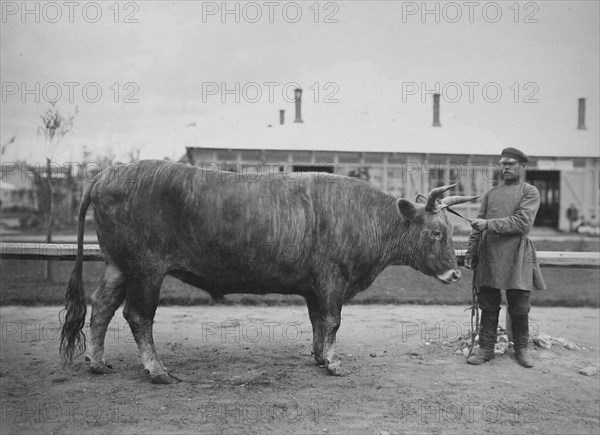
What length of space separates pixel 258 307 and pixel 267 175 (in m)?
4.11

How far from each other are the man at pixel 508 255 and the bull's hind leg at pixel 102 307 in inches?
139

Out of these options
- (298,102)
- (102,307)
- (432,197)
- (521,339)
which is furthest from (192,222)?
(298,102)

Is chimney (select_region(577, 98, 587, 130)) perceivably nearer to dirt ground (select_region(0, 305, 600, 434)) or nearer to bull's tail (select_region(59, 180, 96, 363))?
dirt ground (select_region(0, 305, 600, 434))

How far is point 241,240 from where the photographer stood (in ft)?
16.3

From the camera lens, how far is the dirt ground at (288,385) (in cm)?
416

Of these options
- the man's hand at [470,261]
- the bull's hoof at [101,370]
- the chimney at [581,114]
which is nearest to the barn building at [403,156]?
the chimney at [581,114]

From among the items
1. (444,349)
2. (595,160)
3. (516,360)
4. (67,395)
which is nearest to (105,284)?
(67,395)

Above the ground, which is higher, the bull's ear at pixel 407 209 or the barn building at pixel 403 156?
the barn building at pixel 403 156

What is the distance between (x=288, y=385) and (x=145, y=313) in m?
1.42

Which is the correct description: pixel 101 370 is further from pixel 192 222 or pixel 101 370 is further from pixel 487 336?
pixel 487 336

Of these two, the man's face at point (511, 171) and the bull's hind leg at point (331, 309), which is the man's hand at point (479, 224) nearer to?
the man's face at point (511, 171)

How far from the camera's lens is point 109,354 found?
5.88 metres

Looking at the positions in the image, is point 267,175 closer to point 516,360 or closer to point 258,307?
point 516,360

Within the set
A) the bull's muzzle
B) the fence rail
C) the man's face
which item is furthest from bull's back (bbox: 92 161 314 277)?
the man's face
